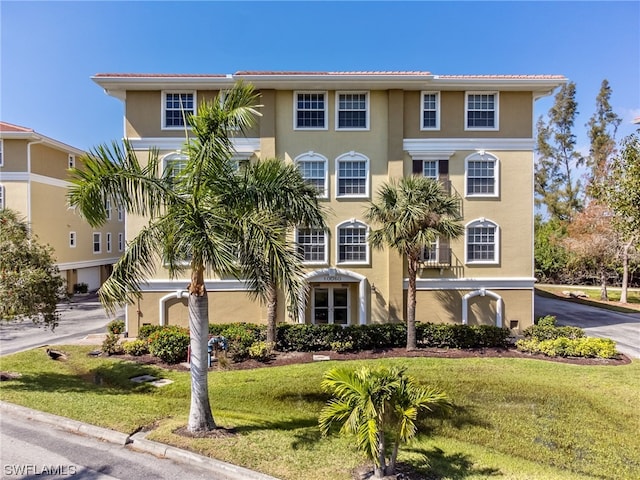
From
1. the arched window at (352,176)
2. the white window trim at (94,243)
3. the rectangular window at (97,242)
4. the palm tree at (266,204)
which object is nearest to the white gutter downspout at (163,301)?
the palm tree at (266,204)

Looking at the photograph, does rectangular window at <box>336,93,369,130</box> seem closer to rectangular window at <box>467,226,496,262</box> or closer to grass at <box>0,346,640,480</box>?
rectangular window at <box>467,226,496,262</box>

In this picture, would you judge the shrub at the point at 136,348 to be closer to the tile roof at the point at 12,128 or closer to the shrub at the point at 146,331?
the shrub at the point at 146,331

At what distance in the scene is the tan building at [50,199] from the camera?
979 inches

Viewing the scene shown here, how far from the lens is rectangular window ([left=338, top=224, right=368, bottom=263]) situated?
1747 centimetres

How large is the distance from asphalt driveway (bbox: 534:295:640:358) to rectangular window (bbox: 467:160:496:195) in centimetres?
768

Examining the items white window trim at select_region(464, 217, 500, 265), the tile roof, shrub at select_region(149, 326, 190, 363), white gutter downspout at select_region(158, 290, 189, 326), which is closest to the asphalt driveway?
white window trim at select_region(464, 217, 500, 265)

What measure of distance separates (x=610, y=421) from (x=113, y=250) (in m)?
37.8

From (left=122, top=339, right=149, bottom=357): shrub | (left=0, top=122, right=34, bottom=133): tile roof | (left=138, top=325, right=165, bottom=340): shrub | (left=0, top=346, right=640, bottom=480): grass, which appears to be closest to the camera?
(left=0, top=346, right=640, bottom=480): grass

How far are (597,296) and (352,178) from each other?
25.7 m

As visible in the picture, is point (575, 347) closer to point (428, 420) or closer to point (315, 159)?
point (428, 420)

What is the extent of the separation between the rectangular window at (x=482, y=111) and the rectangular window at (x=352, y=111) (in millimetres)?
4885

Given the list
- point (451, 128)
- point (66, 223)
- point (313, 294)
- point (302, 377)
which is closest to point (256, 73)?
point (451, 128)

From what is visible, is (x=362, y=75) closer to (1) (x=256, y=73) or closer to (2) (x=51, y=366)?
(1) (x=256, y=73)

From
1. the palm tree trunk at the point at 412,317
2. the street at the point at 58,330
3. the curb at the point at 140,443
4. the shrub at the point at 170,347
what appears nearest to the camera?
the curb at the point at 140,443
